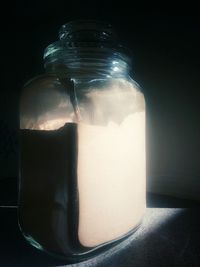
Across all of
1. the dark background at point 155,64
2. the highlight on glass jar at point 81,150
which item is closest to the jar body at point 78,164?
the highlight on glass jar at point 81,150

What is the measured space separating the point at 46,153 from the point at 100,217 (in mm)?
100

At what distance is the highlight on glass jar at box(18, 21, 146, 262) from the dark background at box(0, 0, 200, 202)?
253 millimetres

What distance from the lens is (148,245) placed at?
0.44m

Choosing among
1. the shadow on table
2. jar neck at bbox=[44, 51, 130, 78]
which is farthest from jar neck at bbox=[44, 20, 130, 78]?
the shadow on table

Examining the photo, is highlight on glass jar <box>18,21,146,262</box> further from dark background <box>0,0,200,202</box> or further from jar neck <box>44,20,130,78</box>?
dark background <box>0,0,200,202</box>

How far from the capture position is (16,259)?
395 mm

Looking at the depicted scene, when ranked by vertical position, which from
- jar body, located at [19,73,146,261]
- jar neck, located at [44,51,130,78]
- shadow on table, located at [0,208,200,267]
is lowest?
shadow on table, located at [0,208,200,267]

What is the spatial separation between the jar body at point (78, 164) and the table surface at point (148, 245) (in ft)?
0.05

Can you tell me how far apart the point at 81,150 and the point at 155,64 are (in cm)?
43

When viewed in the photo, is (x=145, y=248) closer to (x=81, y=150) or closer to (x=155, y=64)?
(x=81, y=150)

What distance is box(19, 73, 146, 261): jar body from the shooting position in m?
0.38

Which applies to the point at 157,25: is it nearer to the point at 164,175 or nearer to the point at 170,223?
the point at 164,175

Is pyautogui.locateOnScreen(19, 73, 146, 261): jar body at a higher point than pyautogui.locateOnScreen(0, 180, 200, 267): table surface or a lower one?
higher

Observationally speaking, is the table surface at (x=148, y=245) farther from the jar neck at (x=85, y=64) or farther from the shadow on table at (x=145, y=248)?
the jar neck at (x=85, y=64)
